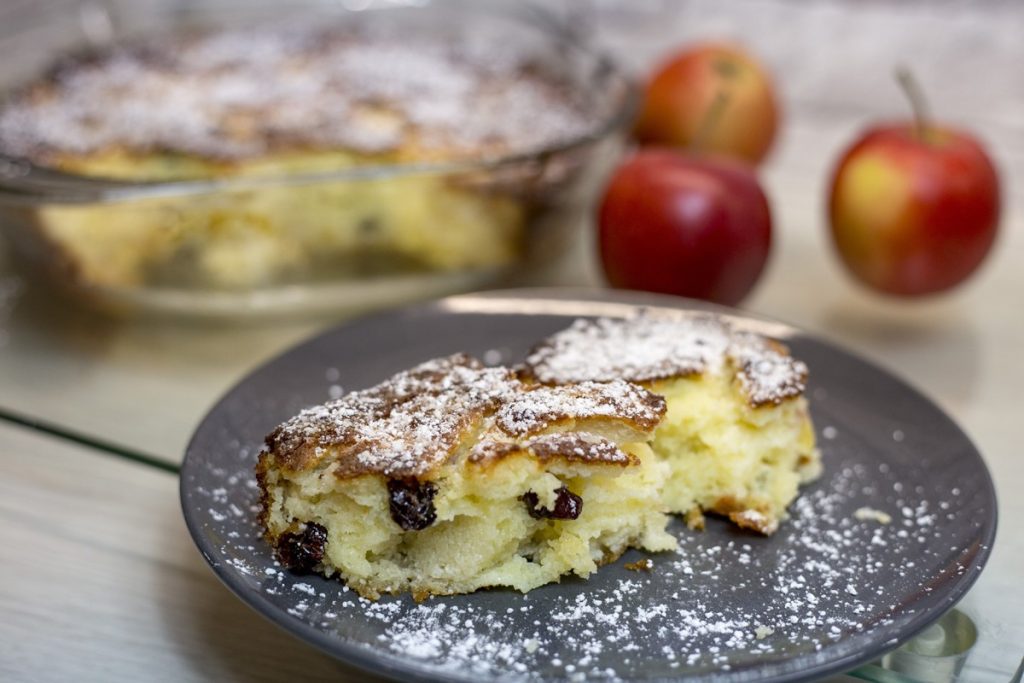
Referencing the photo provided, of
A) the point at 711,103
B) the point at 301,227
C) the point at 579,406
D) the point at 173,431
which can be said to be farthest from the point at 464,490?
the point at 711,103

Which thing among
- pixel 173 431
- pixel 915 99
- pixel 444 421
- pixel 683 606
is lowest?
pixel 173 431

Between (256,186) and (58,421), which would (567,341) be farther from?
(58,421)

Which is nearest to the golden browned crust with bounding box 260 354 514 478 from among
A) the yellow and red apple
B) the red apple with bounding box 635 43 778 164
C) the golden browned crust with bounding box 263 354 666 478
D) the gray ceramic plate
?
the golden browned crust with bounding box 263 354 666 478

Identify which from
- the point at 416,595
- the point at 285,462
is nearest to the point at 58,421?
the point at 285,462

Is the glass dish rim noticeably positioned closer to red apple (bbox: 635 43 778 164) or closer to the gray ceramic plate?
the gray ceramic plate

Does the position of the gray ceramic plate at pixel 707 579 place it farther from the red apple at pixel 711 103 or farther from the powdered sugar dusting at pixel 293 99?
the red apple at pixel 711 103

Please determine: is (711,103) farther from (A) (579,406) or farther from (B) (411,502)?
(B) (411,502)
